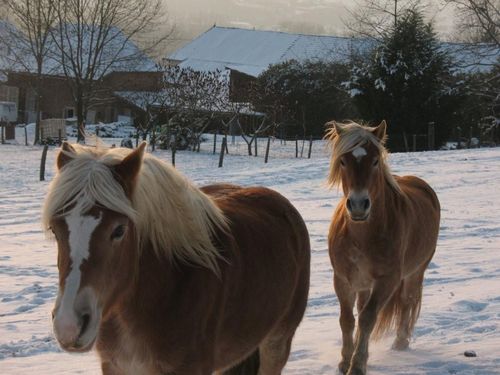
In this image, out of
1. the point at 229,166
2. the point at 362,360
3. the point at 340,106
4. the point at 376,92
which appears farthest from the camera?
the point at 340,106

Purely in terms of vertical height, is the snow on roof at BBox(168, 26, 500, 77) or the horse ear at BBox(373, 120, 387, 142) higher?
the snow on roof at BBox(168, 26, 500, 77)

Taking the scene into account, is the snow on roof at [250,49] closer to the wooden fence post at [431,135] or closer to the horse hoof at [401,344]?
the wooden fence post at [431,135]

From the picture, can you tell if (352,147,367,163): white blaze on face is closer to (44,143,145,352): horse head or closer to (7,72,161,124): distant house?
(44,143,145,352): horse head

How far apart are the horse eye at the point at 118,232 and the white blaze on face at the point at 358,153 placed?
9.85ft

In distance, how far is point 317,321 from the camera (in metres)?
6.00

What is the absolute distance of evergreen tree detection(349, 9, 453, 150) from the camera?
2781 cm

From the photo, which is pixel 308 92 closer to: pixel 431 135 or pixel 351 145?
pixel 431 135

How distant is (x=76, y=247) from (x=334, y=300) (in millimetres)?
4679

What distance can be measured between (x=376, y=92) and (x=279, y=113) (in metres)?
9.94

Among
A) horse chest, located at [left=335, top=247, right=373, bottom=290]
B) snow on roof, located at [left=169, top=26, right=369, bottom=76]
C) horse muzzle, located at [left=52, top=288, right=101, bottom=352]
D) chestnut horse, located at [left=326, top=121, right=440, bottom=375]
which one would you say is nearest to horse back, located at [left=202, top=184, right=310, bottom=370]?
horse muzzle, located at [left=52, top=288, right=101, bottom=352]

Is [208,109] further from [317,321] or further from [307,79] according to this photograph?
[317,321]

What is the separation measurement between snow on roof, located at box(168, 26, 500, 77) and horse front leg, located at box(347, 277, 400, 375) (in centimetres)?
4608

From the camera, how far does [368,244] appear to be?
5133 millimetres

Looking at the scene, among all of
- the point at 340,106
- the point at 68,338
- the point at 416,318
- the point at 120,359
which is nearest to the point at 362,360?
the point at 416,318
